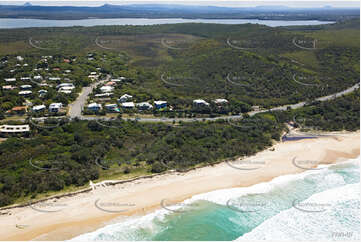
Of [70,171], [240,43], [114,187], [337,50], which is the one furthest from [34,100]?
[337,50]

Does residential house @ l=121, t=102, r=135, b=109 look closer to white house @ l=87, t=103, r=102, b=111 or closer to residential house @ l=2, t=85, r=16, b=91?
white house @ l=87, t=103, r=102, b=111

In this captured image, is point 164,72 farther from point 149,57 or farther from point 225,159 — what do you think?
point 225,159

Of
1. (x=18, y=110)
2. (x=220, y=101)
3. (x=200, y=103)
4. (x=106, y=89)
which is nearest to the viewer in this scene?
(x=18, y=110)

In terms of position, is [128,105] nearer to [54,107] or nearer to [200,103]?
[54,107]

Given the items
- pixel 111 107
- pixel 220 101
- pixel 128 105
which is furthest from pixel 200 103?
pixel 111 107

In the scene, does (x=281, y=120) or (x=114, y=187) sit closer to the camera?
(x=114, y=187)

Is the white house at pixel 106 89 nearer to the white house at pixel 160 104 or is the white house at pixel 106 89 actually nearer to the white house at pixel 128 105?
the white house at pixel 128 105
